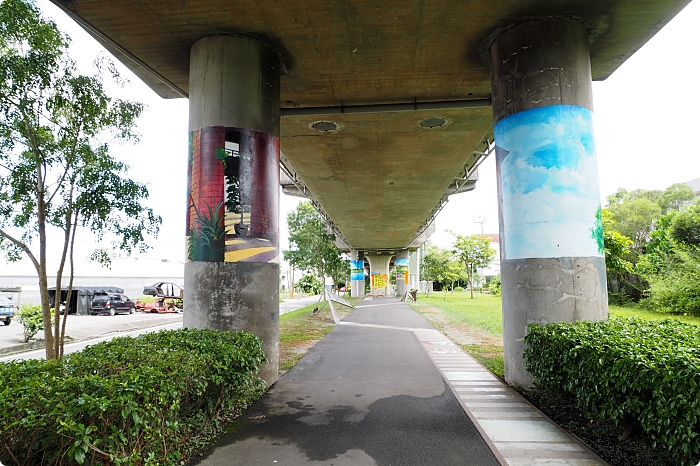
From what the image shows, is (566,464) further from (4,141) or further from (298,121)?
(298,121)

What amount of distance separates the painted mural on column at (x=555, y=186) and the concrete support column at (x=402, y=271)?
143 ft

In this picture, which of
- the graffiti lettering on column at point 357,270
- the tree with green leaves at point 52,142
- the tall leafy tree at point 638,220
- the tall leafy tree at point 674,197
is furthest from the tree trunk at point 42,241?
the tall leafy tree at point 674,197

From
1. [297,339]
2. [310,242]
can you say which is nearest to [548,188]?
[297,339]

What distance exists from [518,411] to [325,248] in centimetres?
2902

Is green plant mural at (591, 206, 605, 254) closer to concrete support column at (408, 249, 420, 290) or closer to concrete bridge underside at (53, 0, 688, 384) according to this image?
concrete bridge underside at (53, 0, 688, 384)

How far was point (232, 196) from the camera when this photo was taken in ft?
21.5

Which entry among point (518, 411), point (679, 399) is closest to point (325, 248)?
point (518, 411)

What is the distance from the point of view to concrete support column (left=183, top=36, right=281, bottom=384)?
21.1 ft

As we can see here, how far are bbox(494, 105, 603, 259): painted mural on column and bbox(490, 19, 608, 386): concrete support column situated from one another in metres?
0.01

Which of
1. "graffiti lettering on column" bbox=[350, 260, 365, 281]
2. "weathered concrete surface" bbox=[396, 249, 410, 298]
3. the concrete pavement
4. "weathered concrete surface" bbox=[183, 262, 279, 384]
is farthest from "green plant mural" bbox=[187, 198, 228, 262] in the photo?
"graffiti lettering on column" bbox=[350, 260, 365, 281]

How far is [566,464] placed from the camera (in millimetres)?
3789

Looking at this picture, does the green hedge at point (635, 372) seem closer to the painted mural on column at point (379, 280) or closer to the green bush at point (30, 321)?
the green bush at point (30, 321)

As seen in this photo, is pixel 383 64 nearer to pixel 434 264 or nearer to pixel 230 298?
pixel 230 298

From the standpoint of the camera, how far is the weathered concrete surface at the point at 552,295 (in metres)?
6.03
